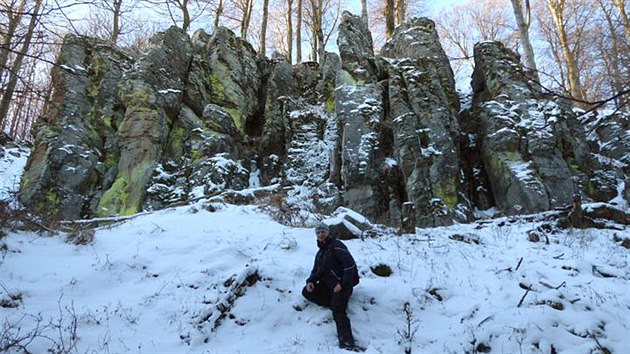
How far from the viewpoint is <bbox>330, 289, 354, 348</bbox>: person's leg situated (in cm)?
484

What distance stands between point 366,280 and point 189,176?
33.3 feet

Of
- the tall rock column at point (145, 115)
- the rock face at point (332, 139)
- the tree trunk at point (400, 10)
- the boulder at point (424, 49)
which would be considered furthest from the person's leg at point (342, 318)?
the tree trunk at point (400, 10)

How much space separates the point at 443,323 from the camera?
17.4 feet

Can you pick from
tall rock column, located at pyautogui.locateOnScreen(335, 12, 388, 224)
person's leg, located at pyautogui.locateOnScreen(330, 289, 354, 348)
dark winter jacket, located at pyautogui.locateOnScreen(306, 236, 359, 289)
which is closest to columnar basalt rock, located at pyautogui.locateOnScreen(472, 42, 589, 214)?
tall rock column, located at pyautogui.locateOnScreen(335, 12, 388, 224)

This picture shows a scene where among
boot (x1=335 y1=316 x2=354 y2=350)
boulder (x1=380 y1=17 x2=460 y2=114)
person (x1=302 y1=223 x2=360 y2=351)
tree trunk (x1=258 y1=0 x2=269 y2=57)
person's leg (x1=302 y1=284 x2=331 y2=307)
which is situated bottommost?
boot (x1=335 y1=316 x2=354 y2=350)

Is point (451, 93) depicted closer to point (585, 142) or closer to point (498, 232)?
point (585, 142)

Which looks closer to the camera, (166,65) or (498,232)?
(498,232)

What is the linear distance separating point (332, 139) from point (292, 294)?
1130 centimetres

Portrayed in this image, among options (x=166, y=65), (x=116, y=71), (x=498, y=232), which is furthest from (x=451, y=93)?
(x=116, y=71)

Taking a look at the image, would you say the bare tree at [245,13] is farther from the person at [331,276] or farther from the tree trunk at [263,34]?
the person at [331,276]

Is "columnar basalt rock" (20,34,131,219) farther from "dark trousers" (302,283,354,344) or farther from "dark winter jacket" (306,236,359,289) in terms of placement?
"dark trousers" (302,283,354,344)

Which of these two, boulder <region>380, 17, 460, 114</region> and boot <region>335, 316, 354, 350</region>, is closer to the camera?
boot <region>335, 316, 354, 350</region>

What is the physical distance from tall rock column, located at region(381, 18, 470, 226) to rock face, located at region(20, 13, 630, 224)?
5cm

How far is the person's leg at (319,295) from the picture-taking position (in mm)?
5602
